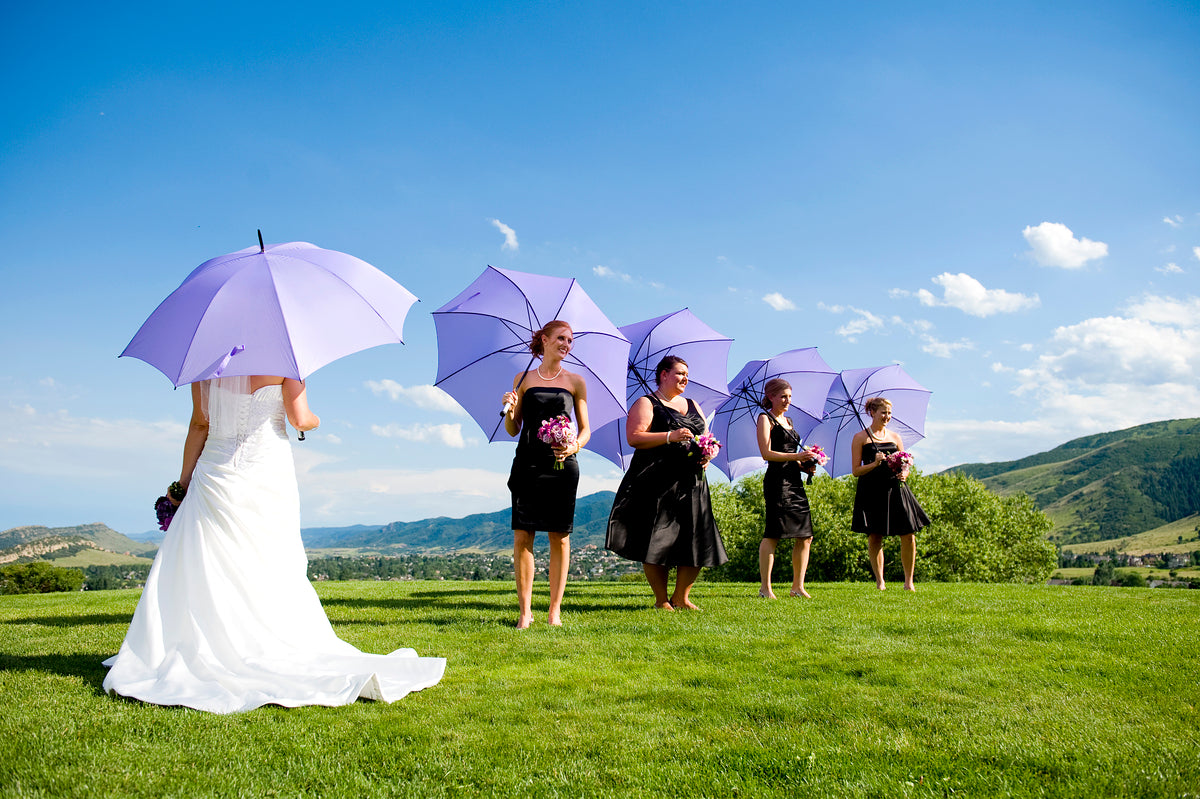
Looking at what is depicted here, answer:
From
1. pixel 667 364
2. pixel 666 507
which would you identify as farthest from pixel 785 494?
pixel 667 364

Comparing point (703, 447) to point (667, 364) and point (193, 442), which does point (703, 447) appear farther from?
point (193, 442)

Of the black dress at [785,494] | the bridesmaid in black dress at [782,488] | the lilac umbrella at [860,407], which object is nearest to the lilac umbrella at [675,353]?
the bridesmaid in black dress at [782,488]

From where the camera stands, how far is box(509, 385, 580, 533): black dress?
28.0ft

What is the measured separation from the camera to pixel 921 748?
4.23 meters

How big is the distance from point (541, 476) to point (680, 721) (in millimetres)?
4244

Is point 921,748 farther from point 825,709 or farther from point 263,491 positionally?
point 263,491

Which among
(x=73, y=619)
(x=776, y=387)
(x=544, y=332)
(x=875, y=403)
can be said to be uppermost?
(x=544, y=332)

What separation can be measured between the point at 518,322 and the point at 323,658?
5286 millimetres

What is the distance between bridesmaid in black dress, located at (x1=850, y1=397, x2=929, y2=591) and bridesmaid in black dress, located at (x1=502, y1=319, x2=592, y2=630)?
653 cm

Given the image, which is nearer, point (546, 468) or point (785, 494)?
point (546, 468)

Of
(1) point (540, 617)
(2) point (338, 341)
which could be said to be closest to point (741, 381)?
(1) point (540, 617)

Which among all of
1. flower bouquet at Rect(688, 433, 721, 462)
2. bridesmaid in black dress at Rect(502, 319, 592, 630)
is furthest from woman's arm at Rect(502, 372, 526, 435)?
flower bouquet at Rect(688, 433, 721, 462)

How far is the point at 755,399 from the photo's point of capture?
47.0 feet

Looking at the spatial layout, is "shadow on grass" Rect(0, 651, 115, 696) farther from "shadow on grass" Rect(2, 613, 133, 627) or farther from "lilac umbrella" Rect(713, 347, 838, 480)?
"lilac umbrella" Rect(713, 347, 838, 480)
